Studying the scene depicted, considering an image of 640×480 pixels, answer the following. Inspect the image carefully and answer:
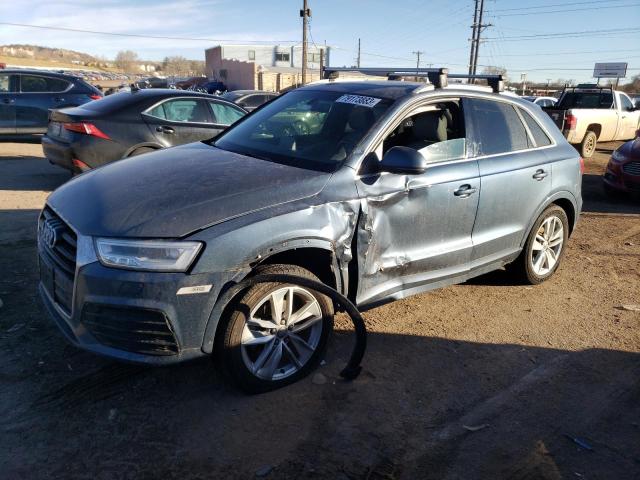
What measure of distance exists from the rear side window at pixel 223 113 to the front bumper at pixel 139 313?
19.1 ft

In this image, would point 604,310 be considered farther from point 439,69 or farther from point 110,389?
point 110,389

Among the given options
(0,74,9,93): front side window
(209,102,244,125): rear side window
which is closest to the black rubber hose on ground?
(209,102,244,125): rear side window

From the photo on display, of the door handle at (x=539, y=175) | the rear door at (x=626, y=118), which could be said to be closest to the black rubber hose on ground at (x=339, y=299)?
the door handle at (x=539, y=175)

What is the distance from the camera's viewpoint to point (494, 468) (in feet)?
8.62

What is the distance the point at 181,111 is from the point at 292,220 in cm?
549

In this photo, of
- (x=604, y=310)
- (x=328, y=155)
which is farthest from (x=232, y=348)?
(x=604, y=310)

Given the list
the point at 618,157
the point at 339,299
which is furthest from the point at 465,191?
the point at 618,157

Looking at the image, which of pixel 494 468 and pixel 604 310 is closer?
pixel 494 468

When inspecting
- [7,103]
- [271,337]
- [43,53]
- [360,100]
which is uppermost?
[43,53]

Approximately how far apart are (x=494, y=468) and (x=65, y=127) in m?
6.84

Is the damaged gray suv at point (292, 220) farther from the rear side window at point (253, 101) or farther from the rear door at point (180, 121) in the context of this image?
the rear side window at point (253, 101)

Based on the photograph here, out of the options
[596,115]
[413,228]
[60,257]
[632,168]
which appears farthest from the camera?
[596,115]

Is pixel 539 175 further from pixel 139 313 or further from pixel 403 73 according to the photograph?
pixel 139 313

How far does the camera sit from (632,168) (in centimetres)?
866
